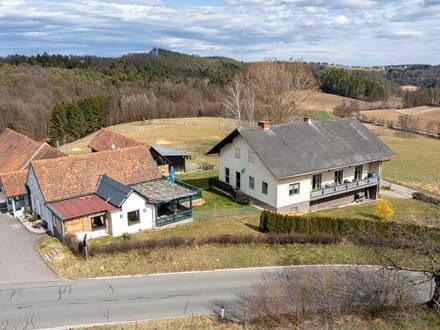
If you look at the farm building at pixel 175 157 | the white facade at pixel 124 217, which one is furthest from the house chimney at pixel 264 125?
the farm building at pixel 175 157

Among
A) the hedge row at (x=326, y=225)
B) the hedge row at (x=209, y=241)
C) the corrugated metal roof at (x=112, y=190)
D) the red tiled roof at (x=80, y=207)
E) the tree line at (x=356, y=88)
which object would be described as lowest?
the hedge row at (x=209, y=241)

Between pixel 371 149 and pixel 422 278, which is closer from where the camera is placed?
pixel 422 278

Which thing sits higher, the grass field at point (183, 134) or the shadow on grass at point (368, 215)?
the grass field at point (183, 134)

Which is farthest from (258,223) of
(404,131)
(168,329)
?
(404,131)

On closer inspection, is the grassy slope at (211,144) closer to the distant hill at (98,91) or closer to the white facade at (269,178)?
the distant hill at (98,91)

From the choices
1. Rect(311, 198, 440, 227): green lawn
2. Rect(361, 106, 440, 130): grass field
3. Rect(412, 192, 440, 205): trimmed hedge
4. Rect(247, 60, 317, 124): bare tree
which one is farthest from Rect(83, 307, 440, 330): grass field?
Rect(361, 106, 440, 130): grass field

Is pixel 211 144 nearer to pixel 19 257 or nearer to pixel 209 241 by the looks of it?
pixel 209 241

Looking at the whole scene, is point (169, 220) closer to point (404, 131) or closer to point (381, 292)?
point (381, 292)

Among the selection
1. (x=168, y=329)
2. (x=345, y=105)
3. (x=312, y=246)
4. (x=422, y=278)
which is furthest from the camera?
(x=345, y=105)
